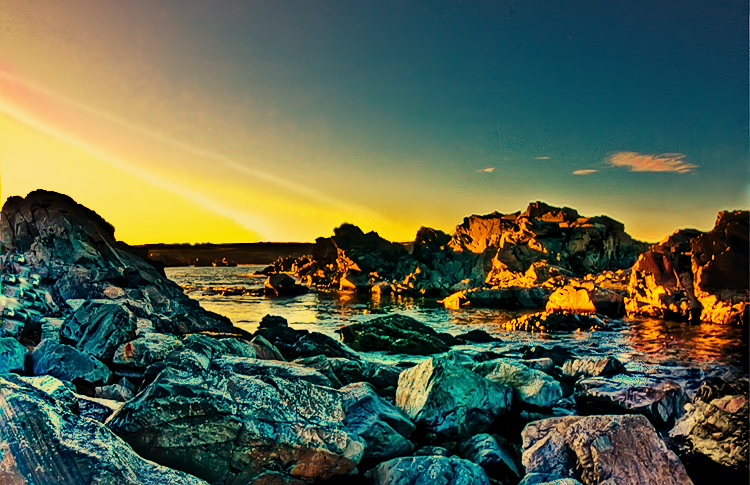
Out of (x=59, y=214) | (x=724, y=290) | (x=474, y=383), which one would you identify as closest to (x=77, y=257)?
(x=59, y=214)

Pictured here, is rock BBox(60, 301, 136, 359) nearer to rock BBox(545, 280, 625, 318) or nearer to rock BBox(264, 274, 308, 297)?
rock BBox(264, 274, 308, 297)

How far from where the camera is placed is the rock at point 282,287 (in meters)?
22.4

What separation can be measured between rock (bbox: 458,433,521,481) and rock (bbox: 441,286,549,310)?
24573 mm

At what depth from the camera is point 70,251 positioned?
8.24m

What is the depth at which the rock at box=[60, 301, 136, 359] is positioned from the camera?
5398 mm

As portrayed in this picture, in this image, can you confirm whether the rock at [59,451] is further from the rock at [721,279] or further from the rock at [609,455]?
the rock at [721,279]

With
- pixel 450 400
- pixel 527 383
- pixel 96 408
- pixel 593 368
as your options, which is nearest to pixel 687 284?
pixel 593 368

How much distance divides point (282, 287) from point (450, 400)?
19.9 metres

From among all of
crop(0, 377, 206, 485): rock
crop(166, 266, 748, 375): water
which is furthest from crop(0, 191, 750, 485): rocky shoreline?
crop(166, 266, 748, 375): water

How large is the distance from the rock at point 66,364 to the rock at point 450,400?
11.2 ft

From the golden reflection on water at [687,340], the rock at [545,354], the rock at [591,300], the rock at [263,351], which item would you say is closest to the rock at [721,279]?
the golden reflection on water at [687,340]

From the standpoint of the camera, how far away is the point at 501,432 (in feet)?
16.0

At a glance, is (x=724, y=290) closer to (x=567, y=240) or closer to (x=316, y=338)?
(x=316, y=338)

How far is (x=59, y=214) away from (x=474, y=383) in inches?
326
